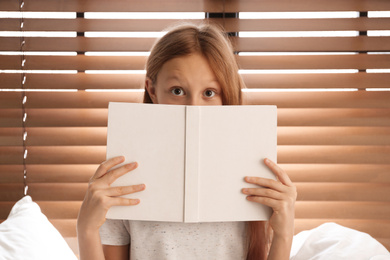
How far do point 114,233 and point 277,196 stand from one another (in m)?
0.46

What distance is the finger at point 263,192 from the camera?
2.55ft

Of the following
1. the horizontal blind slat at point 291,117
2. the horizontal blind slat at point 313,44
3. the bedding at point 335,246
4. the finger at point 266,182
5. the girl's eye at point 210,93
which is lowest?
the bedding at point 335,246

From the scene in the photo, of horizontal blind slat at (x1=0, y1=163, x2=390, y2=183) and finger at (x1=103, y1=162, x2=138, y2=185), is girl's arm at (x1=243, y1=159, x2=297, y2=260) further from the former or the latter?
horizontal blind slat at (x1=0, y1=163, x2=390, y2=183)

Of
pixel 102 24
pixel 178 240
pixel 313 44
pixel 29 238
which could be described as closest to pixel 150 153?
pixel 178 240

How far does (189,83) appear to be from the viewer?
3.01 feet

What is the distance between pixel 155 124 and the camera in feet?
2.54

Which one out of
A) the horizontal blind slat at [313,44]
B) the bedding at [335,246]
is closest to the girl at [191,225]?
the bedding at [335,246]

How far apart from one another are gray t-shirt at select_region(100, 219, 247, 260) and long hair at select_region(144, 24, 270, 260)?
6cm

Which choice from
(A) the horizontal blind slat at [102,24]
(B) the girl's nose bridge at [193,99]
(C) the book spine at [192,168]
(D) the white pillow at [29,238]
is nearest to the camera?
(C) the book spine at [192,168]

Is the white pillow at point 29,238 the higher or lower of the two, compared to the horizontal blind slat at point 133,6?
lower

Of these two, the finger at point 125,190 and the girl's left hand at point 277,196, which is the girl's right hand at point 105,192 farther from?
the girl's left hand at point 277,196

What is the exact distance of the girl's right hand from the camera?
2.52ft

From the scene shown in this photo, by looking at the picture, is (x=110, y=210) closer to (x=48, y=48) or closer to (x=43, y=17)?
(x=48, y=48)

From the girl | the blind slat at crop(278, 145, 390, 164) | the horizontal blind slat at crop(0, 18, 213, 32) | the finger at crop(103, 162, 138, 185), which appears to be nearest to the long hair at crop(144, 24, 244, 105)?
the girl
